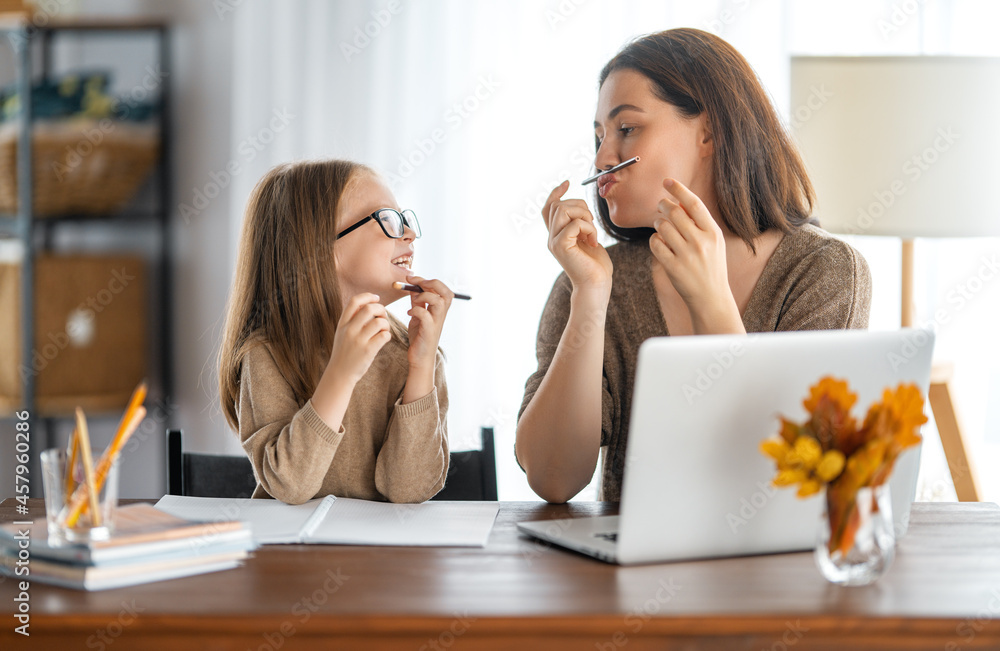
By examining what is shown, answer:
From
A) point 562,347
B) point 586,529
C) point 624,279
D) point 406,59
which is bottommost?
point 586,529

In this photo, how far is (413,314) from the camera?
1335 millimetres

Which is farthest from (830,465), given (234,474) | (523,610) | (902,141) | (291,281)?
(902,141)

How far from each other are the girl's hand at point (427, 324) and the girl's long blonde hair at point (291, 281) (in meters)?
0.13

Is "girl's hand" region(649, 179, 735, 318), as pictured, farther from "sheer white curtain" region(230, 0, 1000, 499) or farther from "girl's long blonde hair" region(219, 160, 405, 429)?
"sheer white curtain" region(230, 0, 1000, 499)

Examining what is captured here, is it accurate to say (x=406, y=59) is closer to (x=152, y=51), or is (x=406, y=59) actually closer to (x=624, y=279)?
(x=152, y=51)

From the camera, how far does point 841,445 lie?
83 cm

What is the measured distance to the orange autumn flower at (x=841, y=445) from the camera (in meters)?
0.82

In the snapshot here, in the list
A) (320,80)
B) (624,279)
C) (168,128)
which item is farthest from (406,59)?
(624,279)

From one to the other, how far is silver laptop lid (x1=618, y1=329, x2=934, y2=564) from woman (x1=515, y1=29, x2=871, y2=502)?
36 centimetres

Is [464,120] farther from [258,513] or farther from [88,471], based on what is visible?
[88,471]

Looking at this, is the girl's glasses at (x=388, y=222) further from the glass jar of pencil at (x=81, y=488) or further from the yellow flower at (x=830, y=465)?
the yellow flower at (x=830, y=465)

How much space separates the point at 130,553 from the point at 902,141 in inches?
67.8

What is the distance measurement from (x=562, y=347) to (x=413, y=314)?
0.77 ft

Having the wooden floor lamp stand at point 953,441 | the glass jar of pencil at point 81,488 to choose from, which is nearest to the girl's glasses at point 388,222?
the glass jar of pencil at point 81,488
